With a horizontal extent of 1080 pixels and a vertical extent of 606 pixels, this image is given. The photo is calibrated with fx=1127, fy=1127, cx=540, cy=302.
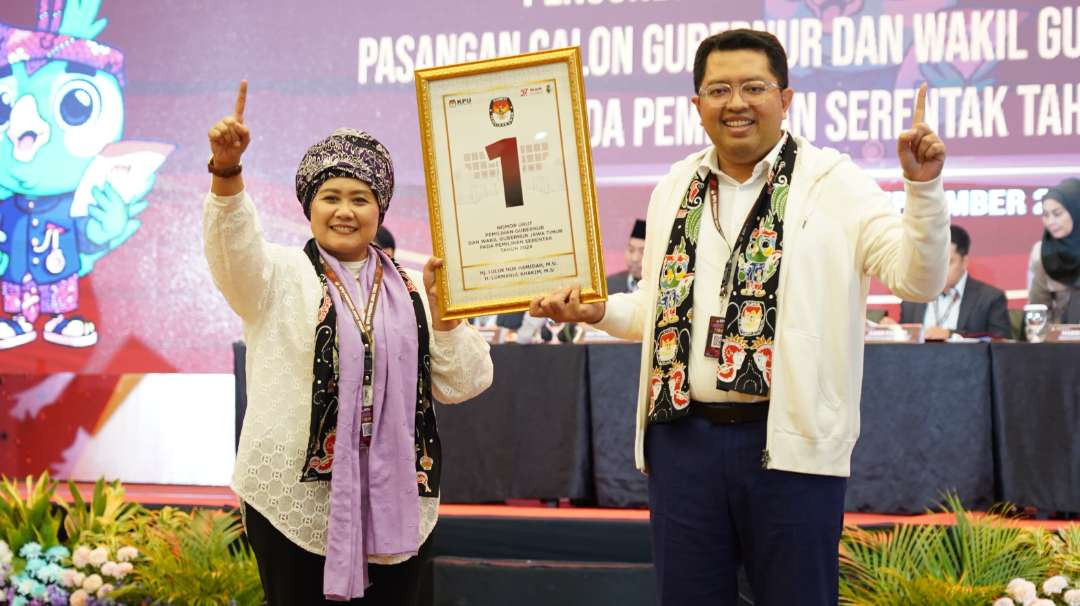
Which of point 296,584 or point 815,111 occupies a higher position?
point 815,111

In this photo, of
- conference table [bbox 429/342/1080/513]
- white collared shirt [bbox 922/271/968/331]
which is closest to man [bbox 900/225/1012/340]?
white collared shirt [bbox 922/271/968/331]

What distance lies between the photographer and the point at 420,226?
6938 millimetres

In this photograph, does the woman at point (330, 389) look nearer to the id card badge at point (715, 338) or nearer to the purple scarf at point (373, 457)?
the purple scarf at point (373, 457)

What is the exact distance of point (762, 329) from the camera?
Answer: 2.14 m

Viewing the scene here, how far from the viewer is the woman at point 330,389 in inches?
85.0

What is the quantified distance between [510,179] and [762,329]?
0.61 metres

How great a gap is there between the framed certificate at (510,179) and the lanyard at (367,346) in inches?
6.4

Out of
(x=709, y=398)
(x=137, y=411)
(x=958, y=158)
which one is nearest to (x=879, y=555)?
(x=709, y=398)

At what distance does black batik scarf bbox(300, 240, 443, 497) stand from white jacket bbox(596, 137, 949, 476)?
17.1 inches

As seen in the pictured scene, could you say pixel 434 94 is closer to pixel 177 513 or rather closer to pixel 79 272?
pixel 177 513

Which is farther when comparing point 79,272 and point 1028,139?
point 79,272

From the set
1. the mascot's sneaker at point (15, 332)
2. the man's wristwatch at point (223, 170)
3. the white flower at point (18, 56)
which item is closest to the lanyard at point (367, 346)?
the man's wristwatch at point (223, 170)

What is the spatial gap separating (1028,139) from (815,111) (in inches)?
45.5

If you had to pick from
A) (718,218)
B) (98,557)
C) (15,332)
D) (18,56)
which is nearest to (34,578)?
(98,557)
